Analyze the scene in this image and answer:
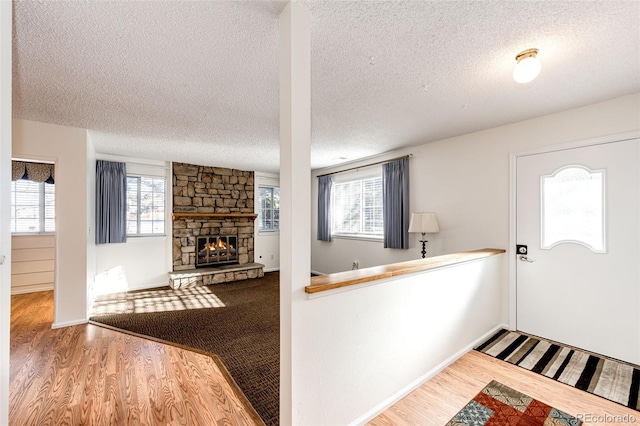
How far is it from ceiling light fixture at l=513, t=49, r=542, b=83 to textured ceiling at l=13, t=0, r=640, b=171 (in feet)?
0.20

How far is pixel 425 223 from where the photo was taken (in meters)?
3.77

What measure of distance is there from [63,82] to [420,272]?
3327mm

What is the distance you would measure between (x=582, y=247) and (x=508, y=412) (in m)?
1.88

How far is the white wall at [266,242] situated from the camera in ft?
21.4

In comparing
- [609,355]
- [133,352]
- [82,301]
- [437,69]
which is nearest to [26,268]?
[82,301]

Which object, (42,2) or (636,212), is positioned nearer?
(42,2)

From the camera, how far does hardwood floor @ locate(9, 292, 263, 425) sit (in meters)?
1.84

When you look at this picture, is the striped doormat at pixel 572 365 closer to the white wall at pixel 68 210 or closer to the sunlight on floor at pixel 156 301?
the sunlight on floor at pixel 156 301

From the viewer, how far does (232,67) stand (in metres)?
2.04

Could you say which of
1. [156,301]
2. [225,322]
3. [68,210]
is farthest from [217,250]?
[68,210]

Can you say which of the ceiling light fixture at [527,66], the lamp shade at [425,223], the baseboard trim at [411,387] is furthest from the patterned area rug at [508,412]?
the ceiling light fixture at [527,66]

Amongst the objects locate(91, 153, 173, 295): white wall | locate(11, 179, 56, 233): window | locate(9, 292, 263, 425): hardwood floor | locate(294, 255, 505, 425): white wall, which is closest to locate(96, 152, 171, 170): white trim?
locate(91, 153, 173, 295): white wall

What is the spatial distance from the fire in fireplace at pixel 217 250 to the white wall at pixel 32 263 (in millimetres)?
2373

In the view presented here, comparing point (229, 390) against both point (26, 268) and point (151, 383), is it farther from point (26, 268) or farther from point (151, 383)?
point (26, 268)
